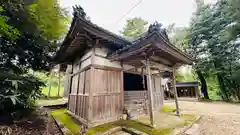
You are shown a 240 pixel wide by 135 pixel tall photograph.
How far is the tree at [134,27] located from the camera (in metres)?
15.2

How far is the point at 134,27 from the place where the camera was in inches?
608

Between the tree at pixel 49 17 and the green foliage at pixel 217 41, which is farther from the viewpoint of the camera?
the green foliage at pixel 217 41

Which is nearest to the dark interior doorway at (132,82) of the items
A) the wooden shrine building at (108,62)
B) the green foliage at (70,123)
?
the wooden shrine building at (108,62)

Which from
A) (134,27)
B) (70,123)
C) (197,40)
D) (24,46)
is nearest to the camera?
(70,123)

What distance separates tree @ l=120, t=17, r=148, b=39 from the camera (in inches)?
598

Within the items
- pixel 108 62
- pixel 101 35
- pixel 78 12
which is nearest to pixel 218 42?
pixel 108 62

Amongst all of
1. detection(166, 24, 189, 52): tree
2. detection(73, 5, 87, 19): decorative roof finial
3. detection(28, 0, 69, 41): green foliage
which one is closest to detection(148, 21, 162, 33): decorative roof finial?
detection(73, 5, 87, 19): decorative roof finial

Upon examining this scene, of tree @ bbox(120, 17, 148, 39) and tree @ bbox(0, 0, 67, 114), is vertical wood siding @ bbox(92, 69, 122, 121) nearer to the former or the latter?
tree @ bbox(0, 0, 67, 114)

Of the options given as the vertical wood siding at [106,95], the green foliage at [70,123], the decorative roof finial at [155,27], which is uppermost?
the decorative roof finial at [155,27]

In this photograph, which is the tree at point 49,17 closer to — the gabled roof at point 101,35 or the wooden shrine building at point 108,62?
the wooden shrine building at point 108,62

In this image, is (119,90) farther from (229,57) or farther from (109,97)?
(229,57)

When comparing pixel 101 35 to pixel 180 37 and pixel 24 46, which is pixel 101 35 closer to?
pixel 24 46

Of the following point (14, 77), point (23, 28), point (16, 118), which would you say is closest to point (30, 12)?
point (23, 28)

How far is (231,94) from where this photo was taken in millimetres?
14305
